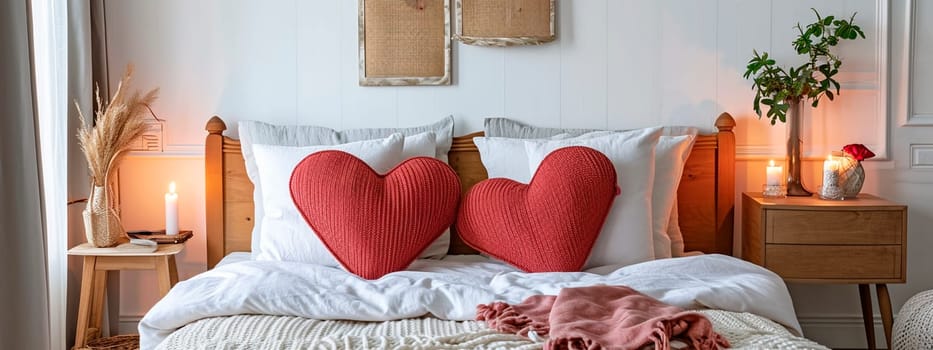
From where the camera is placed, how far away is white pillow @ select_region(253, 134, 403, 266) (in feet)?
8.46

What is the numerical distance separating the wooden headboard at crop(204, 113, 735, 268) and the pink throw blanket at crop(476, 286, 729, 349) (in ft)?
3.63

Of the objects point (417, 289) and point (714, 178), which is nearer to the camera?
point (417, 289)

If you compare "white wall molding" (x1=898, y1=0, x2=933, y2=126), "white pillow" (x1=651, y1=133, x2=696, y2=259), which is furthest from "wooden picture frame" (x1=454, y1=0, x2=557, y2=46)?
"white wall molding" (x1=898, y1=0, x2=933, y2=126)

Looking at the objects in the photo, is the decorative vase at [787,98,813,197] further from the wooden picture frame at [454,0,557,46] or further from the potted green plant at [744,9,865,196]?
the wooden picture frame at [454,0,557,46]

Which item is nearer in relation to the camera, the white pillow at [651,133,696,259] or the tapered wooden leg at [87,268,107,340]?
the white pillow at [651,133,696,259]

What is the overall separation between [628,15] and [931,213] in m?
1.36

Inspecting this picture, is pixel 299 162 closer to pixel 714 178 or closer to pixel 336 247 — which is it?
pixel 336 247

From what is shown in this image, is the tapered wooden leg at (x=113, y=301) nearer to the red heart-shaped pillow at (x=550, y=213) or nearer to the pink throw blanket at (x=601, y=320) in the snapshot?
the red heart-shaped pillow at (x=550, y=213)

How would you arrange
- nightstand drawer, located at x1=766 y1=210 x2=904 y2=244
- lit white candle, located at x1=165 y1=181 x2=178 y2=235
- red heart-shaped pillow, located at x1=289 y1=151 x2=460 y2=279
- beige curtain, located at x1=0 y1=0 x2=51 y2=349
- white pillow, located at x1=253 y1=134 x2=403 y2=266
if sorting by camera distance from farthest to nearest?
1. lit white candle, located at x1=165 y1=181 x2=178 y2=235
2. nightstand drawer, located at x1=766 y1=210 x2=904 y2=244
3. white pillow, located at x1=253 y1=134 x2=403 y2=266
4. red heart-shaped pillow, located at x1=289 y1=151 x2=460 y2=279
5. beige curtain, located at x1=0 y1=0 x2=51 y2=349

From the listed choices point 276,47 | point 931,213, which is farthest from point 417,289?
point 931,213

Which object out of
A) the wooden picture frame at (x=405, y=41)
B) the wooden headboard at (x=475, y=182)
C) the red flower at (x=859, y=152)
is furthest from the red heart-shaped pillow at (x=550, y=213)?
the red flower at (x=859, y=152)

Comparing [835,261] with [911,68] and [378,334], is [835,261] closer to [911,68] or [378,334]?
[911,68]

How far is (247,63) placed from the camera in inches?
122

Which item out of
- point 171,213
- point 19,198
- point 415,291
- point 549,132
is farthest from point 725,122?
point 19,198
